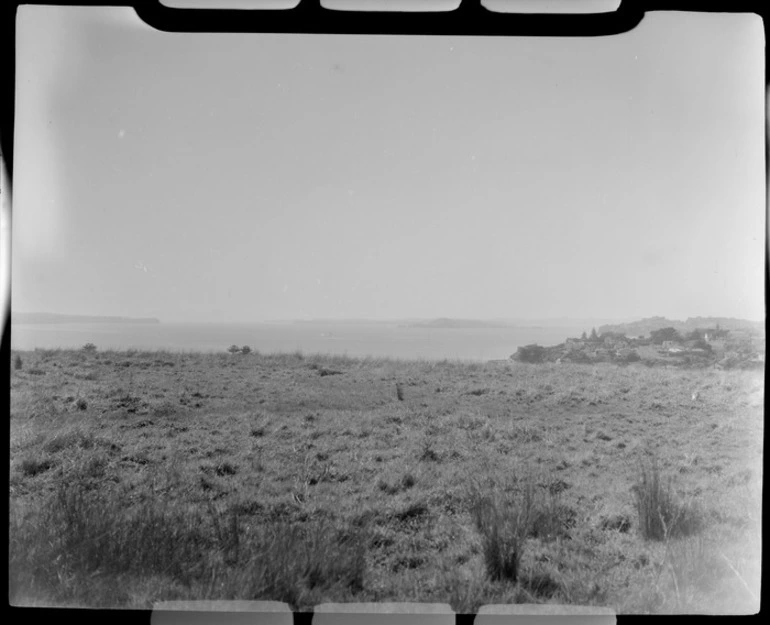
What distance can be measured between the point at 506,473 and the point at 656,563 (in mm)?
535

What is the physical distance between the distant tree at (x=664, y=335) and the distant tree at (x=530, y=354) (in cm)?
35

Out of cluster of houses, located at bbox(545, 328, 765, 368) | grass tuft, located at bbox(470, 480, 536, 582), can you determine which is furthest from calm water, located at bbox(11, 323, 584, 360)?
grass tuft, located at bbox(470, 480, 536, 582)

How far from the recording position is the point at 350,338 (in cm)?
208

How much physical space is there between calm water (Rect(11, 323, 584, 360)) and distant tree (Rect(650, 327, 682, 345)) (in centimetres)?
22

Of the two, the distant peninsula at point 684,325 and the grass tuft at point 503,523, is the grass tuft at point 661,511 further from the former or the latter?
the distant peninsula at point 684,325

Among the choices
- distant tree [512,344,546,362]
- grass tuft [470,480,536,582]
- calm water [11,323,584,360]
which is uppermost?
calm water [11,323,584,360]

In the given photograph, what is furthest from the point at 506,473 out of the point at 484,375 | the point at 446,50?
the point at 446,50

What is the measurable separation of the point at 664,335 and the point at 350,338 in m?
1.02

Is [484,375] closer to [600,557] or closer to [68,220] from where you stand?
[600,557]

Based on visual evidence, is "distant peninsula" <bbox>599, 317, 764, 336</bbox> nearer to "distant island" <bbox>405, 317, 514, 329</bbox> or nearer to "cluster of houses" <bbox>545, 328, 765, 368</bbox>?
"cluster of houses" <bbox>545, 328, 765, 368</bbox>

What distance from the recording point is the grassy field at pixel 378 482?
1.98 meters

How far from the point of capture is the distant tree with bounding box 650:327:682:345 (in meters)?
2.02

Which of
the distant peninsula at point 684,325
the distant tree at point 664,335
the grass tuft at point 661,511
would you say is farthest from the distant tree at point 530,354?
the grass tuft at point 661,511

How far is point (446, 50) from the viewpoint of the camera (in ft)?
6.82
